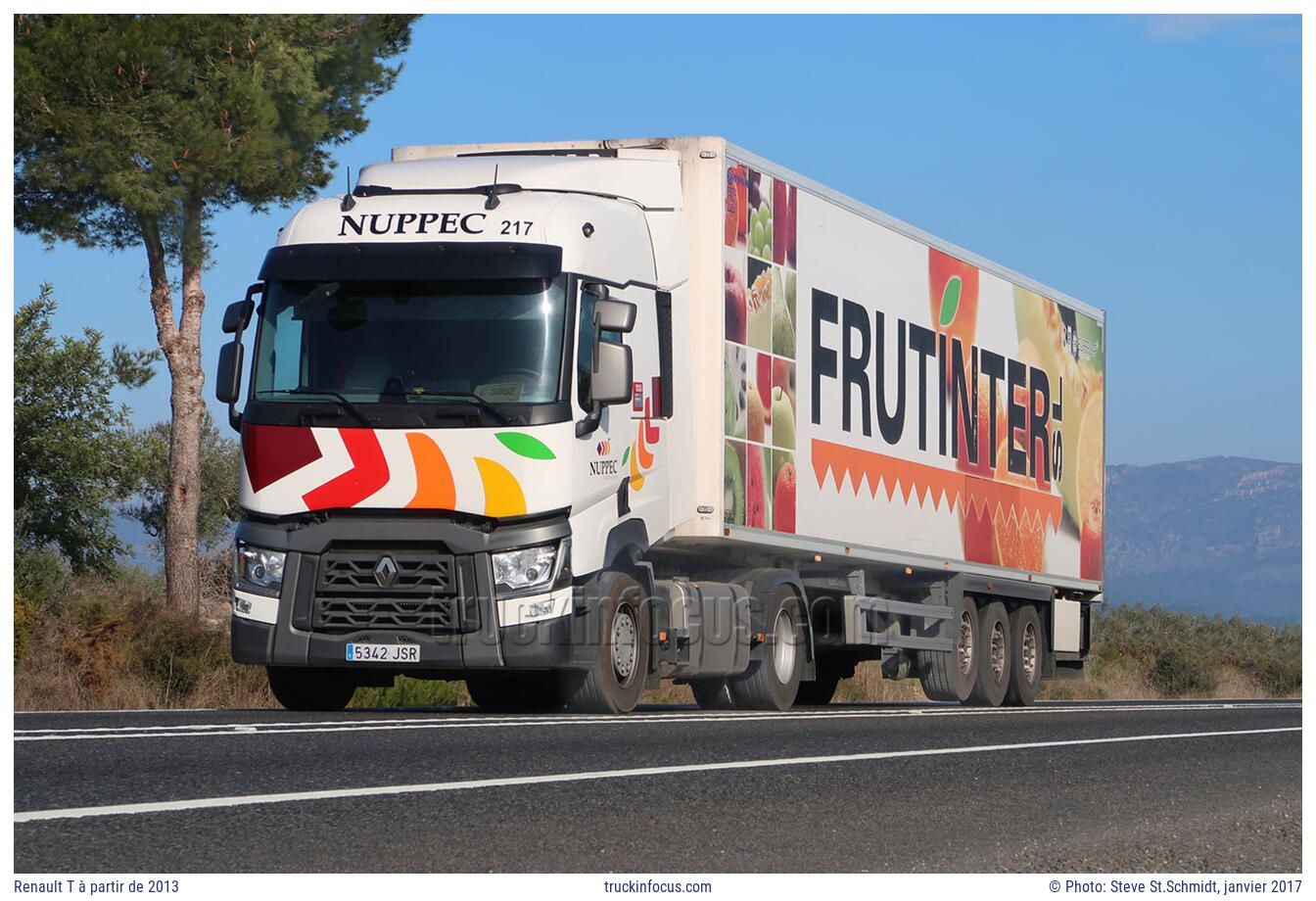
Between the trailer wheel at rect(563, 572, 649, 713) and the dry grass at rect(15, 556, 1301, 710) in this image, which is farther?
the dry grass at rect(15, 556, 1301, 710)

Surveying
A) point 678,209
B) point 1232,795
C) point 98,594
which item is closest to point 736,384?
point 678,209

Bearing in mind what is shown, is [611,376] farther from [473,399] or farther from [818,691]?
[818,691]

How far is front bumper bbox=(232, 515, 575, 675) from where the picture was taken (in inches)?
570

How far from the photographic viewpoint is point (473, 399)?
14492 mm

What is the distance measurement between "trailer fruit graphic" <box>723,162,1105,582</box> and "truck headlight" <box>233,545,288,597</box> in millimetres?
3712

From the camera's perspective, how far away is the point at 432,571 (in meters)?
14.5

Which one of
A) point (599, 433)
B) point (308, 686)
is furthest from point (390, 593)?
point (308, 686)

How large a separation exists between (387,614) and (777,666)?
4.58 m

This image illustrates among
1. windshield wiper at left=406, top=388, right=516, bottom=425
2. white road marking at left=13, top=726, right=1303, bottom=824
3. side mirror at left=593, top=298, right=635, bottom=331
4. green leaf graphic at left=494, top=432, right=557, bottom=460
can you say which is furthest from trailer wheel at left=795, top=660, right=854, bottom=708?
white road marking at left=13, top=726, right=1303, bottom=824

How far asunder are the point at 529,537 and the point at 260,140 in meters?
15.3

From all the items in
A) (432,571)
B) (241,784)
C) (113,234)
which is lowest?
(241,784)

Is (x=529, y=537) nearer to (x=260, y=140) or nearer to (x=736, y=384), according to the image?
(x=736, y=384)

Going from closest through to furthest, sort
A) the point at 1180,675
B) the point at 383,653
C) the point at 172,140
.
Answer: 1. the point at 383,653
2. the point at 172,140
3. the point at 1180,675

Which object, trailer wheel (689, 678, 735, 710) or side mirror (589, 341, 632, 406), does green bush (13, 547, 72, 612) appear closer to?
trailer wheel (689, 678, 735, 710)
